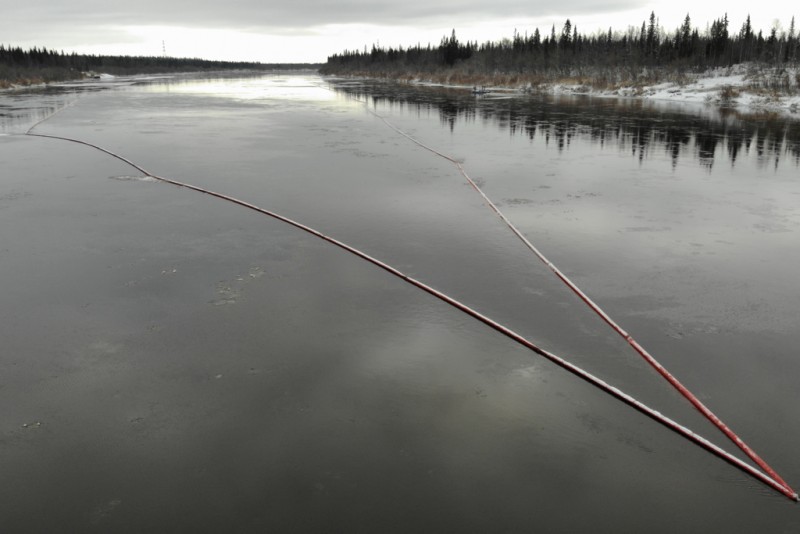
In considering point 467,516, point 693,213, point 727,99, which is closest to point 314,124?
point 693,213

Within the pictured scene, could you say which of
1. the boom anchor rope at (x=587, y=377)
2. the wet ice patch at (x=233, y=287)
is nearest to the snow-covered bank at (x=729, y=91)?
the boom anchor rope at (x=587, y=377)

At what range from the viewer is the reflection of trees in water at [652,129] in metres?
15.5

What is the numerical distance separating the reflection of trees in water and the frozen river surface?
16.7 feet

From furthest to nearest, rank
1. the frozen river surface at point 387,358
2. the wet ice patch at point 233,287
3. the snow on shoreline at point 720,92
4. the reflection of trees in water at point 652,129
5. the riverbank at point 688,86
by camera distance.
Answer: the riverbank at point 688,86 → the snow on shoreline at point 720,92 → the reflection of trees in water at point 652,129 → the wet ice patch at point 233,287 → the frozen river surface at point 387,358

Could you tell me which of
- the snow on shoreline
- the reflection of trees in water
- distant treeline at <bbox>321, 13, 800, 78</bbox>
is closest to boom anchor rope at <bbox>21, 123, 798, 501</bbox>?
the reflection of trees in water

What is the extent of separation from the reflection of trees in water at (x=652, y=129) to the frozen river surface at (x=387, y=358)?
5.08 m

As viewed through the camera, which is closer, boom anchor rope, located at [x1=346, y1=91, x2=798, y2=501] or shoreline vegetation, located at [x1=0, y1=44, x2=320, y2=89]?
boom anchor rope, located at [x1=346, y1=91, x2=798, y2=501]

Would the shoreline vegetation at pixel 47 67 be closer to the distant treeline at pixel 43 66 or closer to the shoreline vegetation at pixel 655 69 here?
the distant treeline at pixel 43 66

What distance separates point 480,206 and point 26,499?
7.64 metres

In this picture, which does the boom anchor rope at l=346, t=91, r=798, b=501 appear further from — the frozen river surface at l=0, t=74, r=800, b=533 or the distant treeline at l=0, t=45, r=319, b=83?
the distant treeline at l=0, t=45, r=319, b=83

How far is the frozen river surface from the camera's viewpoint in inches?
125

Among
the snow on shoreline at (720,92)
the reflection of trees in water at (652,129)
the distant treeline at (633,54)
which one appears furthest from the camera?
the distant treeline at (633,54)

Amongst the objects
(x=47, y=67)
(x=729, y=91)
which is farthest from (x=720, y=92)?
(x=47, y=67)

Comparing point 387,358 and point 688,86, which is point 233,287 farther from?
point 688,86
